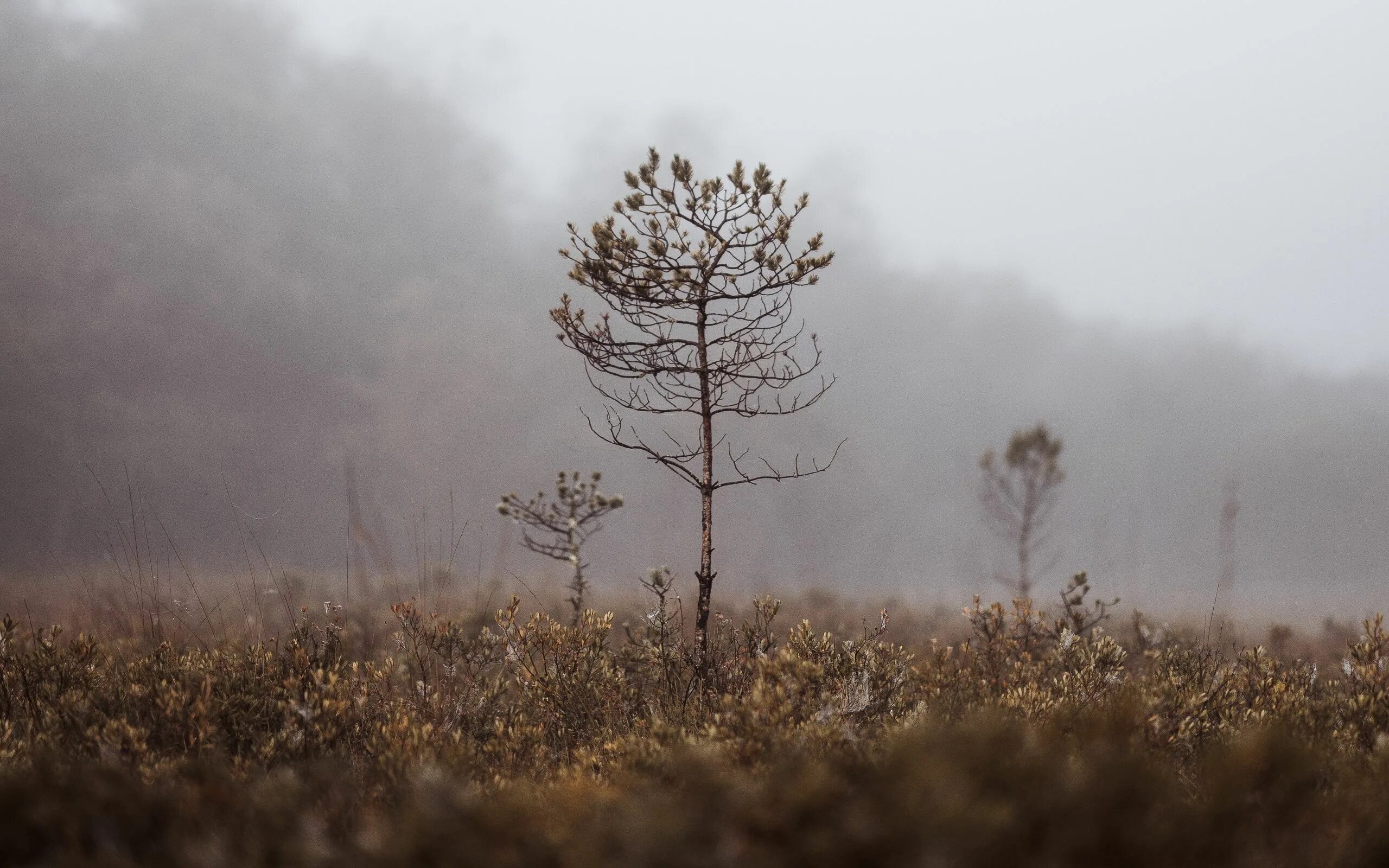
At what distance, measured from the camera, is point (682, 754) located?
11.9 feet

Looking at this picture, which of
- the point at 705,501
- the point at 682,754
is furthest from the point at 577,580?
the point at 682,754

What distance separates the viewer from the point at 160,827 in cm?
309

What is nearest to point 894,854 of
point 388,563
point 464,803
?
point 464,803

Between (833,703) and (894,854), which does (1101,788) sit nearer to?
(894,854)

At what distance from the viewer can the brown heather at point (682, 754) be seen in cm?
249

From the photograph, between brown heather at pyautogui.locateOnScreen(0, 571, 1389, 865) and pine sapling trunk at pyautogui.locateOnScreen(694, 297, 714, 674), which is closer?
brown heather at pyautogui.locateOnScreen(0, 571, 1389, 865)

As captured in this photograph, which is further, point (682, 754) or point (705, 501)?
point (705, 501)

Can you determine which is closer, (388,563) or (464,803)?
(464,803)

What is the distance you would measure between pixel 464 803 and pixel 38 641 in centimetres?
662

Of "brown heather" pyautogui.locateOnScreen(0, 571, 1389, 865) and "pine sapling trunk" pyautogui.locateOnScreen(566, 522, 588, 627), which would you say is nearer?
"brown heather" pyautogui.locateOnScreen(0, 571, 1389, 865)

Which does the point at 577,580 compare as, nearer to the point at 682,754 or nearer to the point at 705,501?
the point at 705,501

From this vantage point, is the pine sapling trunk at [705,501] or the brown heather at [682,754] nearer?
the brown heather at [682,754]

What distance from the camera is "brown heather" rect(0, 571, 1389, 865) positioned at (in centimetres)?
249

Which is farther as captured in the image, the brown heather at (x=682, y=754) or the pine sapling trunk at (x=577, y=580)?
the pine sapling trunk at (x=577, y=580)
